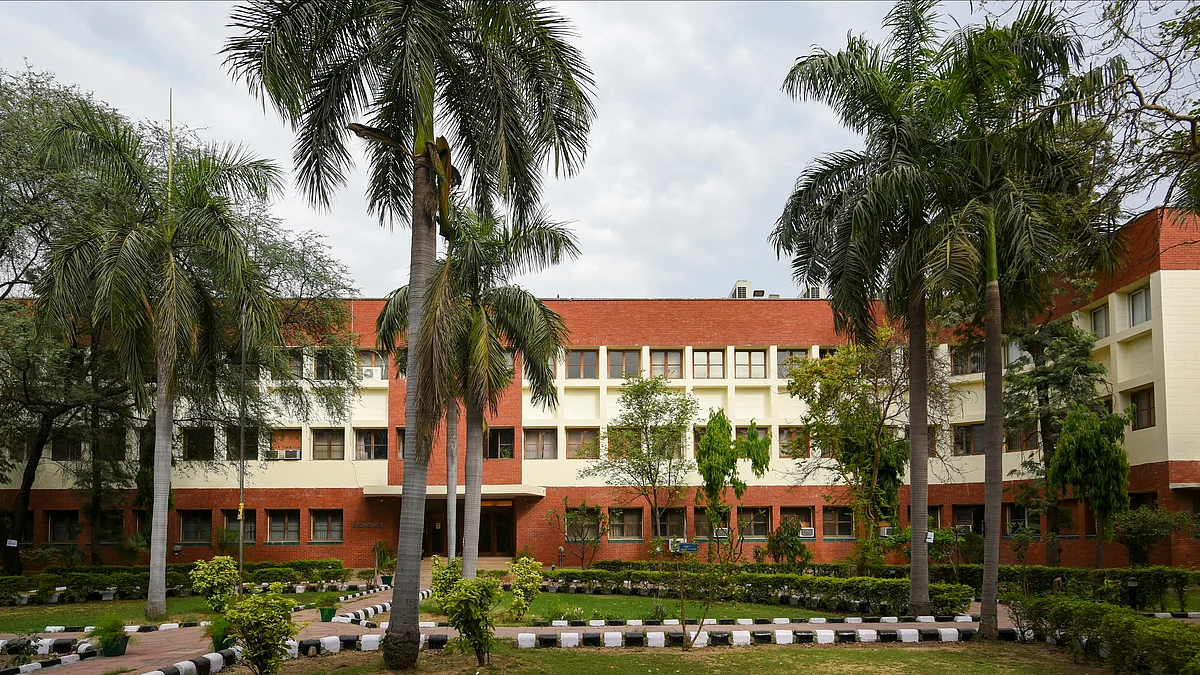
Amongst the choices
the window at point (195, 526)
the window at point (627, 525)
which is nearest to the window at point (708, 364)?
the window at point (627, 525)

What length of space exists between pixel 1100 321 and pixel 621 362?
1833cm

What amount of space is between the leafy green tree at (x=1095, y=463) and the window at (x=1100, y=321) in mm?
6465

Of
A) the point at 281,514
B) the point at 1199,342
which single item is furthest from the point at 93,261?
the point at 1199,342

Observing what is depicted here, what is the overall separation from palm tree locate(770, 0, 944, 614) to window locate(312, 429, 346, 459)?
2634 cm

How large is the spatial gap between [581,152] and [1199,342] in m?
22.5

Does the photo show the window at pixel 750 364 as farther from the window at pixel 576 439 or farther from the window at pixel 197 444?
the window at pixel 197 444

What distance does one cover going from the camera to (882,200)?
1769 centimetres

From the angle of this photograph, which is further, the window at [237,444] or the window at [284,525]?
the window at [284,525]

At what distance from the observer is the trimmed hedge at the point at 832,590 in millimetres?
20016

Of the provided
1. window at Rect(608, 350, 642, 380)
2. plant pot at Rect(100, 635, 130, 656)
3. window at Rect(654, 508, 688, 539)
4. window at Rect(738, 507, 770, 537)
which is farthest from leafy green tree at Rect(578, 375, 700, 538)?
plant pot at Rect(100, 635, 130, 656)

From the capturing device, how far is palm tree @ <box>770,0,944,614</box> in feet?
58.4

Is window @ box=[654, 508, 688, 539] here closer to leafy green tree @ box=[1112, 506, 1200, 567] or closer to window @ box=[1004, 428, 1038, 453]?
window @ box=[1004, 428, 1038, 453]

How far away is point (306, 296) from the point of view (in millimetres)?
30953

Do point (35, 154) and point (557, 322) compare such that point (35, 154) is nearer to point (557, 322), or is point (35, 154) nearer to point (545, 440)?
point (557, 322)
